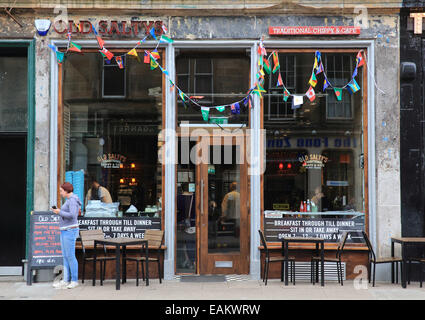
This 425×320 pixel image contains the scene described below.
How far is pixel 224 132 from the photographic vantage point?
10555mm

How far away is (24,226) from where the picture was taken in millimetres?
10859

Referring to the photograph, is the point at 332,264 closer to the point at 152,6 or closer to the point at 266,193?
the point at 266,193

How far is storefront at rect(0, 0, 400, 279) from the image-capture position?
1018 cm

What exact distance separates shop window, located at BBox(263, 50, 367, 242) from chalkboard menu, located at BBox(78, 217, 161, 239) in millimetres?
2302

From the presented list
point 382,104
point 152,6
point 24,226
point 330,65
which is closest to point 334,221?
point 382,104

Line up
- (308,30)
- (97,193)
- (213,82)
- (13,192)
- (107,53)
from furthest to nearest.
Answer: (13,192), (213,82), (97,193), (308,30), (107,53)

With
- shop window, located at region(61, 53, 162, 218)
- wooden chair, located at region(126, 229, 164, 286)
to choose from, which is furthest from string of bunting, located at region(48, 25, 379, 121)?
wooden chair, located at region(126, 229, 164, 286)

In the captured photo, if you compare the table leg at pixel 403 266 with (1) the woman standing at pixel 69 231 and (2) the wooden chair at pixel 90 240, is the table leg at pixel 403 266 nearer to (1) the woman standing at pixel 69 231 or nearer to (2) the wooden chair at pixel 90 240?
(2) the wooden chair at pixel 90 240

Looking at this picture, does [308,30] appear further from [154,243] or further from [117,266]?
[117,266]

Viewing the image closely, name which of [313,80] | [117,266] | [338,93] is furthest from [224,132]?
[117,266]

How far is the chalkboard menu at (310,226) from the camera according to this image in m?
→ 10.2

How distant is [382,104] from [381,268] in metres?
3.08

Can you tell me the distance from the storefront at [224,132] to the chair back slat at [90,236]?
331 millimetres

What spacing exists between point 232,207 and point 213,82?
2506mm
